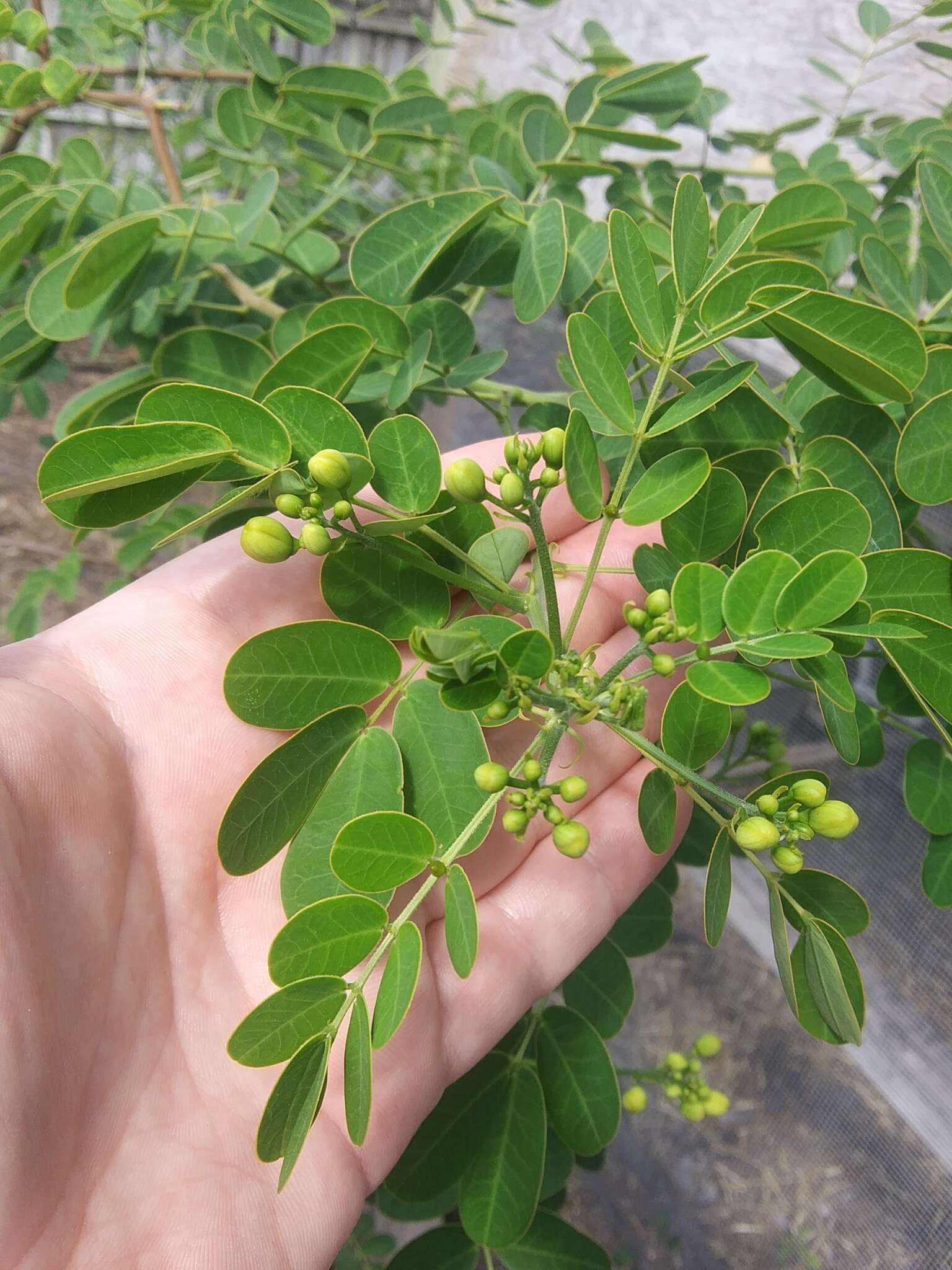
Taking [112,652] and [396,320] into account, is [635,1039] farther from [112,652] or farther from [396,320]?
[396,320]

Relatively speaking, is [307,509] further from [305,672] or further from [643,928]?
[643,928]

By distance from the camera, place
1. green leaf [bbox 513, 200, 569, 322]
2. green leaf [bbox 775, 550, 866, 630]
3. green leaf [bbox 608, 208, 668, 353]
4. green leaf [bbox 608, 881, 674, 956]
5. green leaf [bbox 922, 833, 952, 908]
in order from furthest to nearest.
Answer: green leaf [bbox 608, 881, 674, 956] < green leaf [bbox 922, 833, 952, 908] < green leaf [bbox 513, 200, 569, 322] < green leaf [bbox 608, 208, 668, 353] < green leaf [bbox 775, 550, 866, 630]

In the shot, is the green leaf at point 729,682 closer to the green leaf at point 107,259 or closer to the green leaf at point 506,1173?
the green leaf at point 506,1173

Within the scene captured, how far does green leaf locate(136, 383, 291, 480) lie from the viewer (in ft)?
2.85

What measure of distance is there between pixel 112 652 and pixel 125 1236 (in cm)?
76

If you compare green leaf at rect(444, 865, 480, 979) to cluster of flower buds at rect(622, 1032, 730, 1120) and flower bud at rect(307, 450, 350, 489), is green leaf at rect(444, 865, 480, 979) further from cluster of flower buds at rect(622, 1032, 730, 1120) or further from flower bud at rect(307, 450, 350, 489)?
cluster of flower buds at rect(622, 1032, 730, 1120)

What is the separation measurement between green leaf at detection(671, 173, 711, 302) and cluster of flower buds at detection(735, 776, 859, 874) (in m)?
0.55

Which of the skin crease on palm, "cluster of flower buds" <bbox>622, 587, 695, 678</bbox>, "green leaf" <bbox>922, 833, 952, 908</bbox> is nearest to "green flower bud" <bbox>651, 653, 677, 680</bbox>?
"cluster of flower buds" <bbox>622, 587, 695, 678</bbox>

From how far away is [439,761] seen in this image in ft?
3.33

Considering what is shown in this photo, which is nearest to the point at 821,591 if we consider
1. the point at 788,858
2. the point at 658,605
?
the point at 658,605

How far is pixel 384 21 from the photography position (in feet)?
14.4

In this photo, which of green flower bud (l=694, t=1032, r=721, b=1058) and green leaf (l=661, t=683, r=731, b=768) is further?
green flower bud (l=694, t=1032, r=721, b=1058)

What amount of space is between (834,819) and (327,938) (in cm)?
54

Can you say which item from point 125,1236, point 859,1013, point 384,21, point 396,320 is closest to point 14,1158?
point 125,1236
